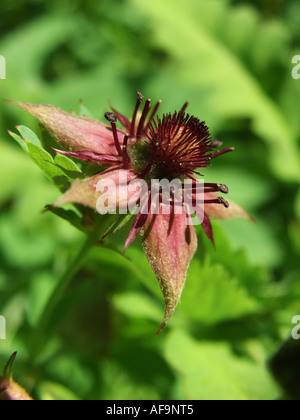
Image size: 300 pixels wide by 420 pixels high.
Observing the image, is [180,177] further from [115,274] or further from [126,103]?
[126,103]

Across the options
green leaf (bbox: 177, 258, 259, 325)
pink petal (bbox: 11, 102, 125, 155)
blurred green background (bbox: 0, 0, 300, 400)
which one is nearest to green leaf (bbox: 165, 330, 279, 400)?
blurred green background (bbox: 0, 0, 300, 400)

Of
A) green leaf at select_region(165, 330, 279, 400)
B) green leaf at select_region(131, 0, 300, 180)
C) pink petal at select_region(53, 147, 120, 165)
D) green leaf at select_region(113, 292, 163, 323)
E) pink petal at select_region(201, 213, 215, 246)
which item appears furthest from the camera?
green leaf at select_region(131, 0, 300, 180)

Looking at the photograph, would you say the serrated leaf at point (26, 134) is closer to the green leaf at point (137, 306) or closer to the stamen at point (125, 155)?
the stamen at point (125, 155)

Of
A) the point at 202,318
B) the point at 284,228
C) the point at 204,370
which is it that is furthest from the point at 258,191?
the point at 204,370

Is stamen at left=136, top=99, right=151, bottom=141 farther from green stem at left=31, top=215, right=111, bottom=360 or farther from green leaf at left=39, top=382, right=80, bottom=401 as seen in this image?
green leaf at left=39, top=382, right=80, bottom=401

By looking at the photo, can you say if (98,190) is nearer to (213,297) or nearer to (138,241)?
(138,241)
